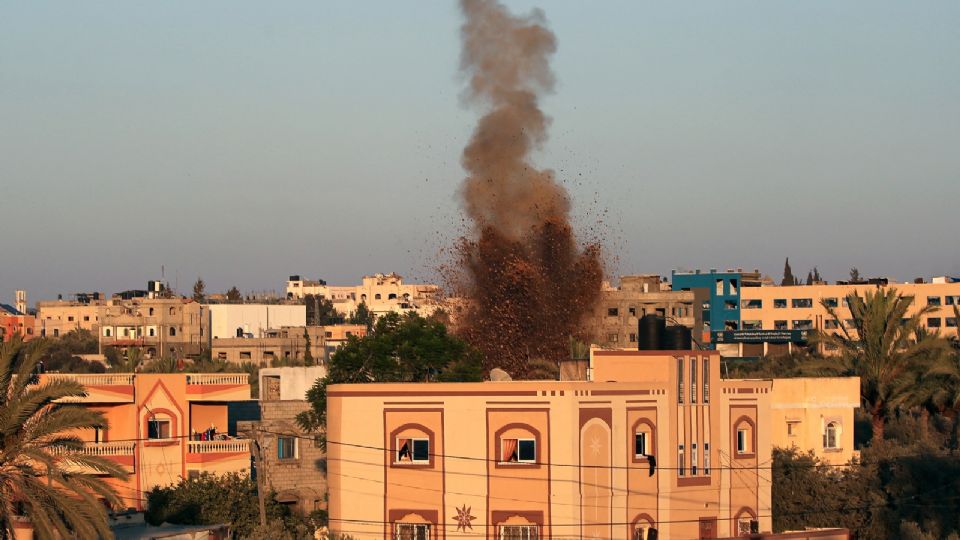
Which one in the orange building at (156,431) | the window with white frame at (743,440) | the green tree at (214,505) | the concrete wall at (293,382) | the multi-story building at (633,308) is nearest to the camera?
the window with white frame at (743,440)

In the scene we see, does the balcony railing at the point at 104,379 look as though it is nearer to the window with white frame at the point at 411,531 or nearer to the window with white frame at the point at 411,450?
the window with white frame at the point at 411,450

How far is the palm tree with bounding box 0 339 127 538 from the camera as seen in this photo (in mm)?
39375

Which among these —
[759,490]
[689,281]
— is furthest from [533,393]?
[689,281]

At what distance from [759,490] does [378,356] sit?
2198 centimetres

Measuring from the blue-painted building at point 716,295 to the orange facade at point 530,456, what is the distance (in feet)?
368

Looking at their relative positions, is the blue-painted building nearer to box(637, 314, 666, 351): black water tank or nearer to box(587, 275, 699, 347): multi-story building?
box(587, 275, 699, 347): multi-story building

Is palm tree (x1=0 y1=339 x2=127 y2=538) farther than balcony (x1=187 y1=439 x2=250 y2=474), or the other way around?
balcony (x1=187 y1=439 x2=250 y2=474)

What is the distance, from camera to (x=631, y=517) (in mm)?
49656

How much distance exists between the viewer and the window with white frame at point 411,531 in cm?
4916

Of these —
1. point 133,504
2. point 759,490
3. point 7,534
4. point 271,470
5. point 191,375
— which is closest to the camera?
point 7,534

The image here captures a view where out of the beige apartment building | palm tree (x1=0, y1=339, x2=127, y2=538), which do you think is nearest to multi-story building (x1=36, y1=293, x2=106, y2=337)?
the beige apartment building

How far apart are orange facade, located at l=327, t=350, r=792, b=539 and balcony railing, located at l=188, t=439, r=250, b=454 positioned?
13604mm

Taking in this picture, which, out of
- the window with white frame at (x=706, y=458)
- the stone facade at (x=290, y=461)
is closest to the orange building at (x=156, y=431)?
the stone facade at (x=290, y=461)

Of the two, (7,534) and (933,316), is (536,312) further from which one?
(933,316)
